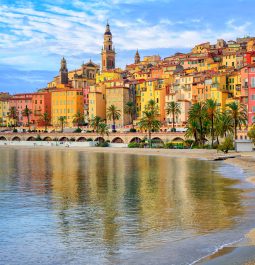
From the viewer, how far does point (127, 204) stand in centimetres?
3072

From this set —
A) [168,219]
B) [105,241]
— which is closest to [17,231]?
[105,241]

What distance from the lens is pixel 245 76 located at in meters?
105

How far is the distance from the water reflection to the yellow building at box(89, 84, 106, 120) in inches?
3647

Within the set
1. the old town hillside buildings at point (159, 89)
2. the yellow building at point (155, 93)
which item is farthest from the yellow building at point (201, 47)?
the yellow building at point (155, 93)

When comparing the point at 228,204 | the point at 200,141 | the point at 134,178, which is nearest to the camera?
the point at 228,204

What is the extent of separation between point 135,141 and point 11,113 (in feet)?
226

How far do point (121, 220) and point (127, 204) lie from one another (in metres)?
5.51

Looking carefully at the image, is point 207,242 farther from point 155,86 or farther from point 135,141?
point 155,86

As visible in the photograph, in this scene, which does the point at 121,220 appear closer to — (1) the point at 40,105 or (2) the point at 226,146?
(2) the point at 226,146

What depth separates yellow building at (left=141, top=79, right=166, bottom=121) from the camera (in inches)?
5208

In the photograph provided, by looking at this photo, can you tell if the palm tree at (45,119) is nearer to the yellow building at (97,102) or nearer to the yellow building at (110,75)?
the yellow building at (97,102)

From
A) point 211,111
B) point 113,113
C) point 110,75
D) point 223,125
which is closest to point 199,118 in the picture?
point 211,111

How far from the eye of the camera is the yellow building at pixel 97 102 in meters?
144

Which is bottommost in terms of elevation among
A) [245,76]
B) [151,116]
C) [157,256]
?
[157,256]
